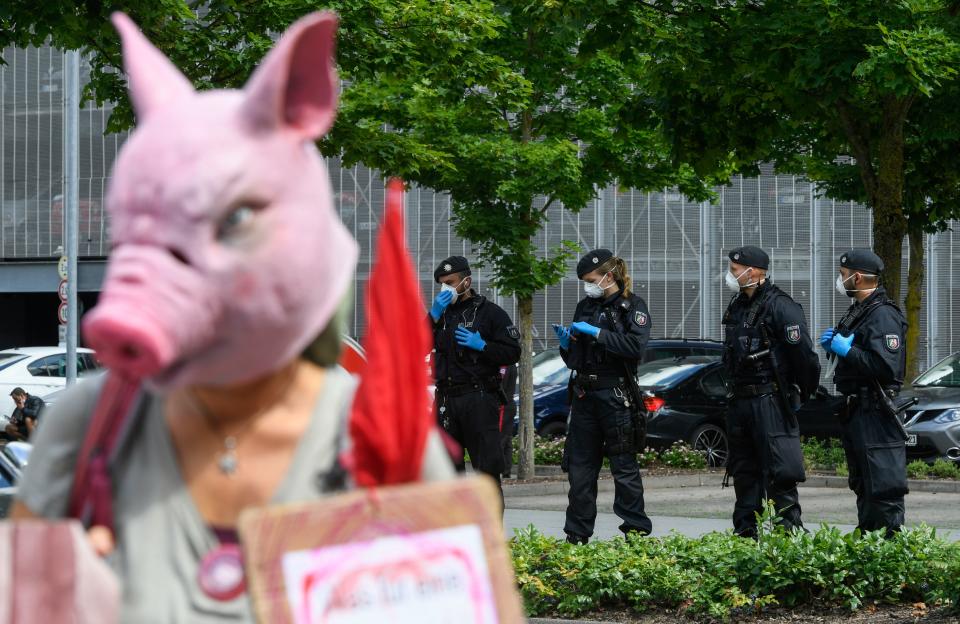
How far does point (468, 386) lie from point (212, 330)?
28.2 ft

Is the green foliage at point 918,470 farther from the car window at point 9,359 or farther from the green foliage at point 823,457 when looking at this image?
the car window at point 9,359

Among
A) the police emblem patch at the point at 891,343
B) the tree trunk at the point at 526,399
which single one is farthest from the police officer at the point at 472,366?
the tree trunk at the point at 526,399

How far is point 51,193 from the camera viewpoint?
37781mm

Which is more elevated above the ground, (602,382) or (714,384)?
(602,382)

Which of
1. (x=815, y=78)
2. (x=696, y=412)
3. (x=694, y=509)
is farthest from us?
(x=696, y=412)

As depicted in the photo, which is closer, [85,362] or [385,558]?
[385,558]

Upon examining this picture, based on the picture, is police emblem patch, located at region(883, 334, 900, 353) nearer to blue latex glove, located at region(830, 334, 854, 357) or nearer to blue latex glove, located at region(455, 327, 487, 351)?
blue latex glove, located at region(830, 334, 854, 357)

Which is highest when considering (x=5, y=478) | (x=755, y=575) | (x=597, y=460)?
(x=5, y=478)

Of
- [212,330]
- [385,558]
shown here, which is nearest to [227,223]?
[212,330]

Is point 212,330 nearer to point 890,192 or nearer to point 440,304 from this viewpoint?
point 440,304

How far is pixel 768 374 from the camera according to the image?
32.6 feet

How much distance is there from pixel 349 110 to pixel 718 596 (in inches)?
341

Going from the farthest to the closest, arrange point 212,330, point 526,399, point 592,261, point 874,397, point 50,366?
point 50,366
point 526,399
point 592,261
point 874,397
point 212,330

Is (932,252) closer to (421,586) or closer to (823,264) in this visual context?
(823,264)
